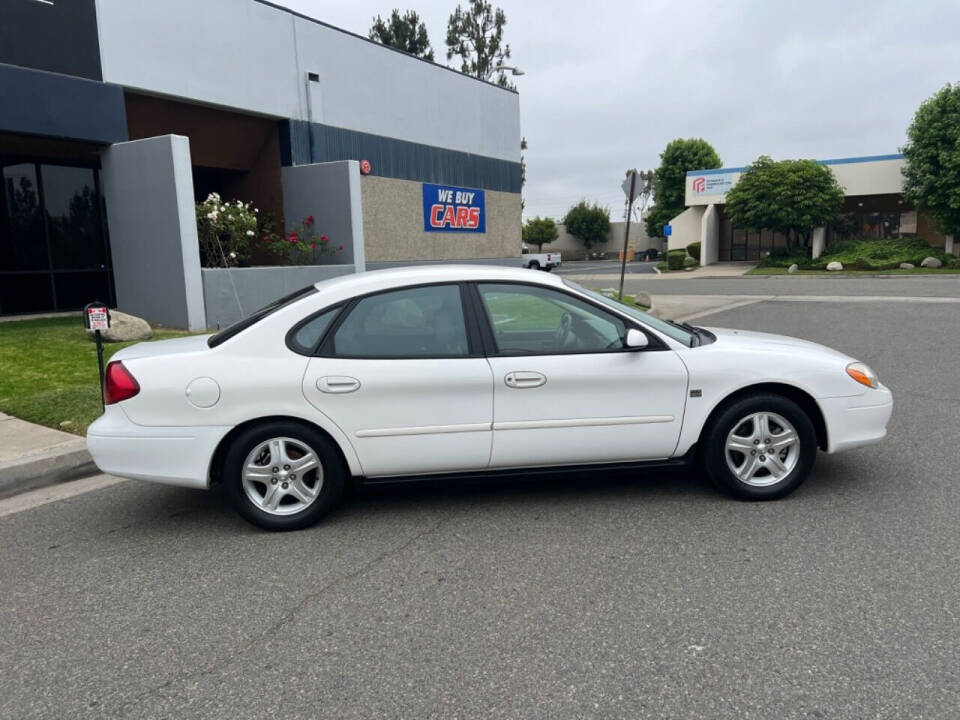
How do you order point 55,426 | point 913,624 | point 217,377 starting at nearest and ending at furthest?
point 913,624 → point 217,377 → point 55,426

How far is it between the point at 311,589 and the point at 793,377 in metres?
3.07

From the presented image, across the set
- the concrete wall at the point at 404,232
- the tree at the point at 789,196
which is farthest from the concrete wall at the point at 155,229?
the tree at the point at 789,196

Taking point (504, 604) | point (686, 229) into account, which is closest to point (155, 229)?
point (504, 604)

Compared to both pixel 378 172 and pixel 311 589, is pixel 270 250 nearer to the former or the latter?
pixel 378 172

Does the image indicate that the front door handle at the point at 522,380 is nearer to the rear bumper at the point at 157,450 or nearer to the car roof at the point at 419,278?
the car roof at the point at 419,278

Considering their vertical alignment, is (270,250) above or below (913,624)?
above

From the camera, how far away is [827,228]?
46.0 metres

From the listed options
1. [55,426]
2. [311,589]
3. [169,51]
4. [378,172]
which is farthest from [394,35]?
[311,589]

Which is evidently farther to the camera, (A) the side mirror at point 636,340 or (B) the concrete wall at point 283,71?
(B) the concrete wall at point 283,71

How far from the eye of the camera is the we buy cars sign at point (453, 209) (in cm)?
1936

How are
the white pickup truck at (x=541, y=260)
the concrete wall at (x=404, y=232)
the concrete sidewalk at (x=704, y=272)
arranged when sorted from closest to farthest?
1. the concrete wall at (x=404, y=232)
2. the concrete sidewalk at (x=704, y=272)
3. the white pickup truck at (x=541, y=260)

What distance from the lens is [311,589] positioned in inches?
142

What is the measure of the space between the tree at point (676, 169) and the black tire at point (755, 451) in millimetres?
61092

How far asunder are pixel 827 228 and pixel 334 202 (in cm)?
3971
